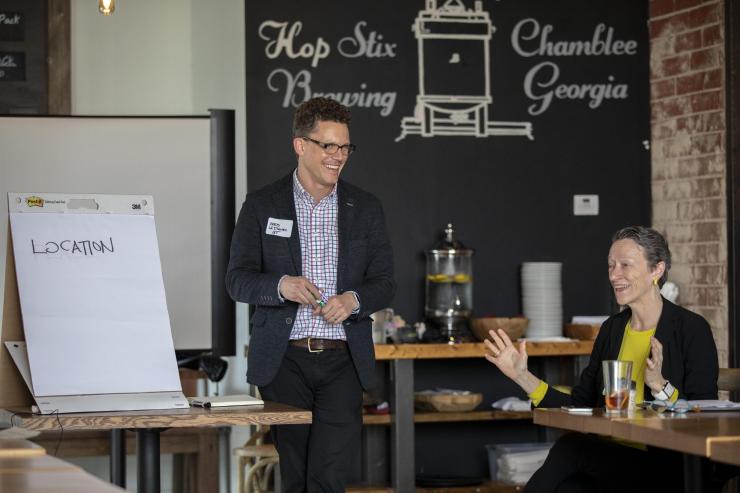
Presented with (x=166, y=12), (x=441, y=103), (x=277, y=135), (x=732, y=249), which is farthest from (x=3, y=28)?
(x=732, y=249)

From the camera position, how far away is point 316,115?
368 centimetres

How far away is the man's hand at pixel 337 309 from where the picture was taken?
3496 mm

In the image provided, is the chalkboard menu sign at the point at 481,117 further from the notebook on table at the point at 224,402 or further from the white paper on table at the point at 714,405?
the white paper on table at the point at 714,405

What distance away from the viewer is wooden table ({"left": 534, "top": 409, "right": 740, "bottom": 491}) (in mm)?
2393

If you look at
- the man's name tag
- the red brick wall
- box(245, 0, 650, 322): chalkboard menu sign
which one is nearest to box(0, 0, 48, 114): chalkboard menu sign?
box(245, 0, 650, 322): chalkboard menu sign

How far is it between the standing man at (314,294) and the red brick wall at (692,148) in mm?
2434

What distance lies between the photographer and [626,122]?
6.16 metres

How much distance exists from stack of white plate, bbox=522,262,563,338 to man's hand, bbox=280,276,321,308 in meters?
2.53

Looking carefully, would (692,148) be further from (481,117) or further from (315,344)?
(315,344)

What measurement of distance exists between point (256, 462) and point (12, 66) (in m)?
2.33

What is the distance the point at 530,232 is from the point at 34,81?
8.71 feet

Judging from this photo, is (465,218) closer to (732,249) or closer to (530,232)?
(530,232)

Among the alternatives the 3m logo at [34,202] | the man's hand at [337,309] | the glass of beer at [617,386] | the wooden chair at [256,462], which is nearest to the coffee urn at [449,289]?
the wooden chair at [256,462]

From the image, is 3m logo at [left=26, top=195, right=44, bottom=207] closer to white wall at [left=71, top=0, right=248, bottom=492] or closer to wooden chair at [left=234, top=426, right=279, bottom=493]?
wooden chair at [left=234, top=426, right=279, bottom=493]
